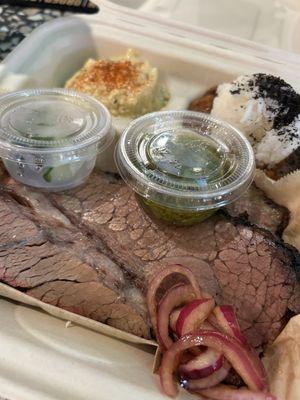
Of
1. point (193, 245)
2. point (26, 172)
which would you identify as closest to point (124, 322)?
point (193, 245)

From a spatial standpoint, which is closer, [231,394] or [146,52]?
[231,394]

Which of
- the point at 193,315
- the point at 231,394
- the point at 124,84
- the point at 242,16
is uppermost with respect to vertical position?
the point at 242,16

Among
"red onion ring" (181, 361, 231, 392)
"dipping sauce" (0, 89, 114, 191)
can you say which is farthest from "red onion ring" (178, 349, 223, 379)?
"dipping sauce" (0, 89, 114, 191)

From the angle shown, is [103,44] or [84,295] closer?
[84,295]

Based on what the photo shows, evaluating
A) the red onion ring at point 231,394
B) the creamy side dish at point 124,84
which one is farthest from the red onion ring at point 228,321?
the creamy side dish at point 124,84

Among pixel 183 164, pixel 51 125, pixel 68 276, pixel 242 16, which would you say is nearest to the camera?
pixel 68 276

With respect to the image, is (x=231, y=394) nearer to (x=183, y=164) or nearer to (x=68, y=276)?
(x=68, y=276)

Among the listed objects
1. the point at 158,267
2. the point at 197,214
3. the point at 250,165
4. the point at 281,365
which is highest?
the point at 250,165

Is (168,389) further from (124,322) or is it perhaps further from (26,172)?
(26,172)

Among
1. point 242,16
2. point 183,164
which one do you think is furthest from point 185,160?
point 242,16
